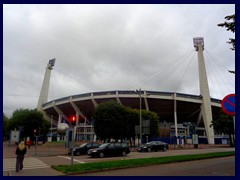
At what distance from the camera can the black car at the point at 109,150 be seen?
20844mm

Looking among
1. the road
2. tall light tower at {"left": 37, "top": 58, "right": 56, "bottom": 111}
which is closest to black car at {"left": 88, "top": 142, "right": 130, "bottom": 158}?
the road

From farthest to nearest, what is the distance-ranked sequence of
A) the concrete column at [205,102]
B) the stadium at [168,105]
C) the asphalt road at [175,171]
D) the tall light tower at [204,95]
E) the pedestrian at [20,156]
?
the stadium at [168,105]
the tall light tower at [204,95]
the concrete column at [205,102]
the pedestrian at [20,156]
the asphalt road at [175,171]

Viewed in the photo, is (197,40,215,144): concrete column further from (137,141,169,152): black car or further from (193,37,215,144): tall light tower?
(137,141,169,152): black car

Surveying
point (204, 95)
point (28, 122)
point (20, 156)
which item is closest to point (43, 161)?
point (20, 156)

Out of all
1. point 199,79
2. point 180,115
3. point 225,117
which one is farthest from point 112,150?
point 180,115

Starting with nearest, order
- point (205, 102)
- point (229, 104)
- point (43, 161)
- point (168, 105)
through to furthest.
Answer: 1. point (229, 104)
2. point (43, 161)
3. point (205, 102)
4. point (168, 105)

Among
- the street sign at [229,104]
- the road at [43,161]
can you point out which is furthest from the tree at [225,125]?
the street sign at [229,104]

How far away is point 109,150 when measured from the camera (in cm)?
2161

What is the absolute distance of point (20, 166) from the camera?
12242mm

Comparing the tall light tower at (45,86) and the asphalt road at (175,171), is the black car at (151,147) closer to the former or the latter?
the asphalt road at (175,171)

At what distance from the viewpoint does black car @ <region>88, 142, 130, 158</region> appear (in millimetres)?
20844

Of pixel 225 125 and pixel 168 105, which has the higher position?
pixel 168 105

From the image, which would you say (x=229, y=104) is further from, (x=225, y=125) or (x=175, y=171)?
(x=225, y=125)
